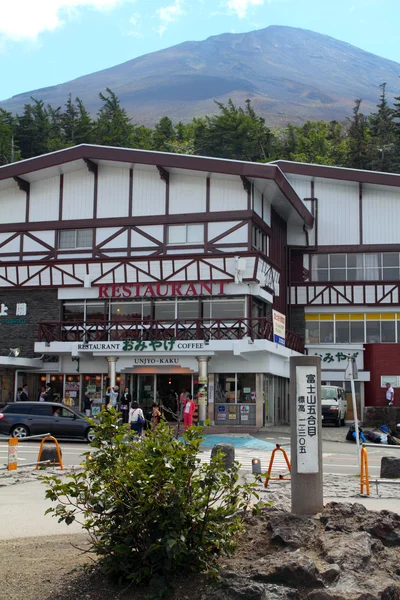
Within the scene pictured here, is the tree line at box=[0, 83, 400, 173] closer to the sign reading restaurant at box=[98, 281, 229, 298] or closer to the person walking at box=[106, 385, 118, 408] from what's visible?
the sign reading restaurant at box=[98, 281, 229, 298]

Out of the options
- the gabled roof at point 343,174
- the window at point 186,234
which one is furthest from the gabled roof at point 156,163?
the gabled roof at point 343,174

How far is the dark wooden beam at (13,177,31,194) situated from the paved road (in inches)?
632

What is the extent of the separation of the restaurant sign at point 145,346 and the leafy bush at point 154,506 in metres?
26.1

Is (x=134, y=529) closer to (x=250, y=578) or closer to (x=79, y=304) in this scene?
(x=250, y=578)

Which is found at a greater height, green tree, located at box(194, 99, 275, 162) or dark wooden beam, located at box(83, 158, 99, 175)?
green tree, located at box(194, 99, 275, 162)

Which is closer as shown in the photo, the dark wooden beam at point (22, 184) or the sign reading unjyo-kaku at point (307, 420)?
the sign reading unjyo-kaku at point (307, 420)

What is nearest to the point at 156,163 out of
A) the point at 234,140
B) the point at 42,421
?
the point at 42,421

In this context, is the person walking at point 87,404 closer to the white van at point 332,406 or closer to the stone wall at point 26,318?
the stone wall at point 26,318

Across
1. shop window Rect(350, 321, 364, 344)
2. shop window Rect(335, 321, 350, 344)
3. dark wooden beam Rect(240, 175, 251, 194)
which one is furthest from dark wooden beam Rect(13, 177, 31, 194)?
shop window Rect(350, 321, 364, 344)

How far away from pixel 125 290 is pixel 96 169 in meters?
6.15

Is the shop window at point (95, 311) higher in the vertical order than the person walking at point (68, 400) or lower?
higher

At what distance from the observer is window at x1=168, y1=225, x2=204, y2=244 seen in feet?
118

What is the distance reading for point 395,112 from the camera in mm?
72750

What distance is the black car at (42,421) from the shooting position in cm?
2575
